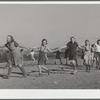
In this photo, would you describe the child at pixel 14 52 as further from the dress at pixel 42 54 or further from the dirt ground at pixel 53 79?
the dress at pixel 42 54

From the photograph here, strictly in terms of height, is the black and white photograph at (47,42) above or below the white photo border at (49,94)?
above

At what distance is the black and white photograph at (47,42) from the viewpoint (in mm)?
6609

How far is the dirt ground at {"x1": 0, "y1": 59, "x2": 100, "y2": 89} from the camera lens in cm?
642

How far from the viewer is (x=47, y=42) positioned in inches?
261

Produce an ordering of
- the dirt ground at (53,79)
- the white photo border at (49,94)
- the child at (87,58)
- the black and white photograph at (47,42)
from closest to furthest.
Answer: the white photo border at (49,94) → the dirt ground at (53,79) → the black and white photograph at (47,42) → the child at (87,58)

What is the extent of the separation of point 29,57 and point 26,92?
839 mm

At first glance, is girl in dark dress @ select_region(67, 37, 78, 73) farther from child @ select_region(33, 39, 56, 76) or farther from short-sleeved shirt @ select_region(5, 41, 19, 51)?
short-sleeved shirt @ select_region(5, 41, 19, 51)

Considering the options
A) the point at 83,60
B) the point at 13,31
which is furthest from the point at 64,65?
the point at 13,31

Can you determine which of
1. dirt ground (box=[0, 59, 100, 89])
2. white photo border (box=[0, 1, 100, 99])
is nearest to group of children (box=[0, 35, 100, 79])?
dirt ground (box=[0, 59, 100, 89])

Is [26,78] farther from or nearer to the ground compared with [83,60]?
nearer to the ground

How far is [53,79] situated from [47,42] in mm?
895

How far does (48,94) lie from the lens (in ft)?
20.8

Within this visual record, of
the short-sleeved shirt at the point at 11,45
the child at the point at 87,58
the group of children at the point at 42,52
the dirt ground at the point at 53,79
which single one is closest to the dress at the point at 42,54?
the group of children at the point at 42,52

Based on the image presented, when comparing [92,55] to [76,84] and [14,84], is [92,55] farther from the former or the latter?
[14,84]
